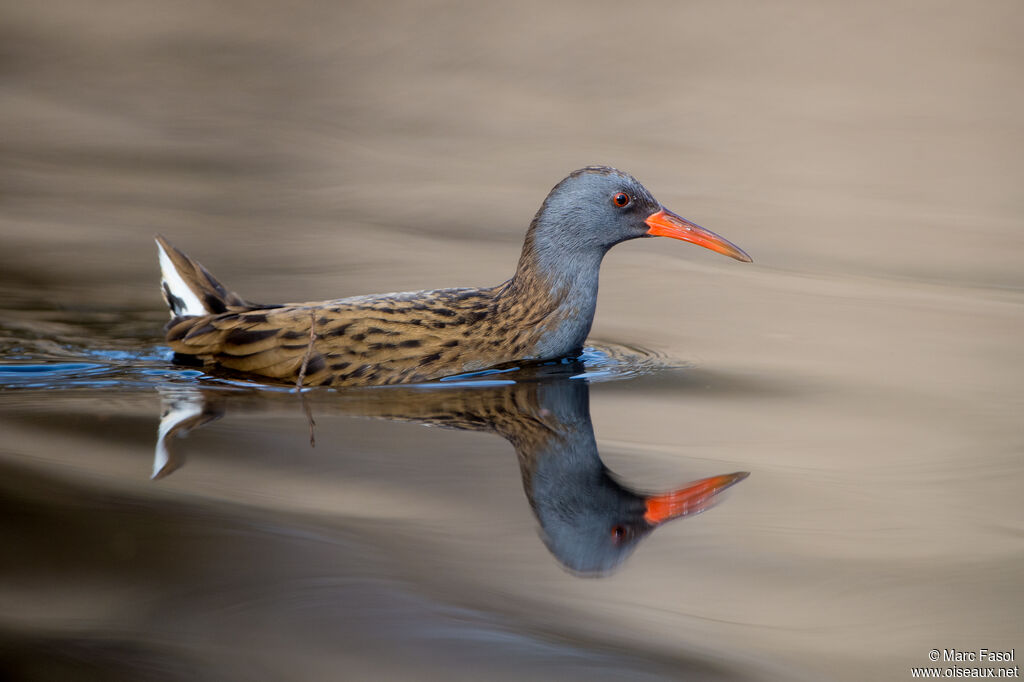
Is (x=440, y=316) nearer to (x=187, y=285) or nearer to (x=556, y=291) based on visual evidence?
(x=556, y=291)

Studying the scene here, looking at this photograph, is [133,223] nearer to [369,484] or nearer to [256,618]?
[369,484]

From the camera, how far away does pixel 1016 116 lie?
1298cm

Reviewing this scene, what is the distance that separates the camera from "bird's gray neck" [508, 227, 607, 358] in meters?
6.50

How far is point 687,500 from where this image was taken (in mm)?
4742

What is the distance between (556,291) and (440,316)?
63 cm

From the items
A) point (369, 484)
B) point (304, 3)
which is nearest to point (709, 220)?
point (369, 484)

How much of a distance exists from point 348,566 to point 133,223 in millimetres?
5920

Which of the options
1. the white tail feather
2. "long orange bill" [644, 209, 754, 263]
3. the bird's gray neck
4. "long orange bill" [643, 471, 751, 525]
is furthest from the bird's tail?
"long orange bill" [643, 471, 751, 525]

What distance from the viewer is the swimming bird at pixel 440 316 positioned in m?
6.05

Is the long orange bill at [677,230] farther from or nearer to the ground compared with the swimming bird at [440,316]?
farther from the ground

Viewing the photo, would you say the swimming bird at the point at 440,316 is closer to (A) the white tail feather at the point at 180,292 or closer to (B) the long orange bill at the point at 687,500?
(A) the white tail feather at the point at 180,292

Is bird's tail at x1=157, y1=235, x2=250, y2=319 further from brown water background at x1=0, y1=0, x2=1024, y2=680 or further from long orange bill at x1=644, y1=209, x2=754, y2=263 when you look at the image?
long orange bill at x1=644, y1=209, x2=754, y2=263

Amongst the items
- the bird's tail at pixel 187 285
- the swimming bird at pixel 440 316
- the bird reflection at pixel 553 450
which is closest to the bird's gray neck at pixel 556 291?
the swimming bird at pixel 440 316

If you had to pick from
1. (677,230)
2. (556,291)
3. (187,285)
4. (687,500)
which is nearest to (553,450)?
(687,500)
